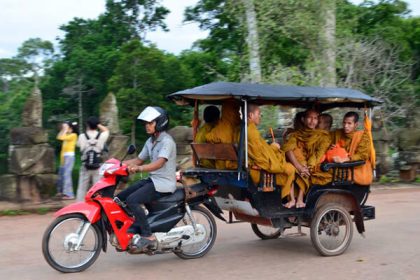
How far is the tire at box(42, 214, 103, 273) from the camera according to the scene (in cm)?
561

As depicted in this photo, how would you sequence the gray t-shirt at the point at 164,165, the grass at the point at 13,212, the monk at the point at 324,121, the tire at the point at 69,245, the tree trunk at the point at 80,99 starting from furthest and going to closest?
1. the tree trunk at the point at 80,99
2. the grass at the point at 13,212
3. the monk at the point at 324,121
4. the gray t-shirt at the point at 164,165
5. the tire at the point at 69,245

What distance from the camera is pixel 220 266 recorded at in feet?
20.2

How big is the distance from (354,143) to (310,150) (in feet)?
1.92

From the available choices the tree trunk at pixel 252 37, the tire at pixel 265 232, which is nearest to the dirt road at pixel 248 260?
the tire at pixel 265 232

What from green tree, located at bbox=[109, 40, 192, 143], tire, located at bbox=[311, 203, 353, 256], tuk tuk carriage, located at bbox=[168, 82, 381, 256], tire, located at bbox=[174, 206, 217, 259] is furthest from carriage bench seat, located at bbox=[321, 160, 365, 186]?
green tree, located at bbox=[109, 40, 192, 143]

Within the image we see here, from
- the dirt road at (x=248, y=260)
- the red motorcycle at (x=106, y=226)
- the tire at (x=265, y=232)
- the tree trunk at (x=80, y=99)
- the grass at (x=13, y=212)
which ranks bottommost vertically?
the dirt road at (x=248, y=260)

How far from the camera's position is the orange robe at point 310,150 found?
660 centimetres

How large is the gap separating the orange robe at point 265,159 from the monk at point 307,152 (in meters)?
0.26

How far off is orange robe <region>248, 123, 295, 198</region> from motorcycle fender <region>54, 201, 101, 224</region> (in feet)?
5.69

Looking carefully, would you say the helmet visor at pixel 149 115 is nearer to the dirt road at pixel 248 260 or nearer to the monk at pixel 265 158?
the monk at pixel 265 158

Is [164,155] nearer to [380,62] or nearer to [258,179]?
[258,179]

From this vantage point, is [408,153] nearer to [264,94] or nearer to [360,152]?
[360,152]

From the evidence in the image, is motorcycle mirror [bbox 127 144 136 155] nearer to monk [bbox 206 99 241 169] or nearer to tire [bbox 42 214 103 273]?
tire [bbox 42 214 103 273]

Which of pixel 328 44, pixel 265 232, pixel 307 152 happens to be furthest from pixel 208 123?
pixel 328 44
